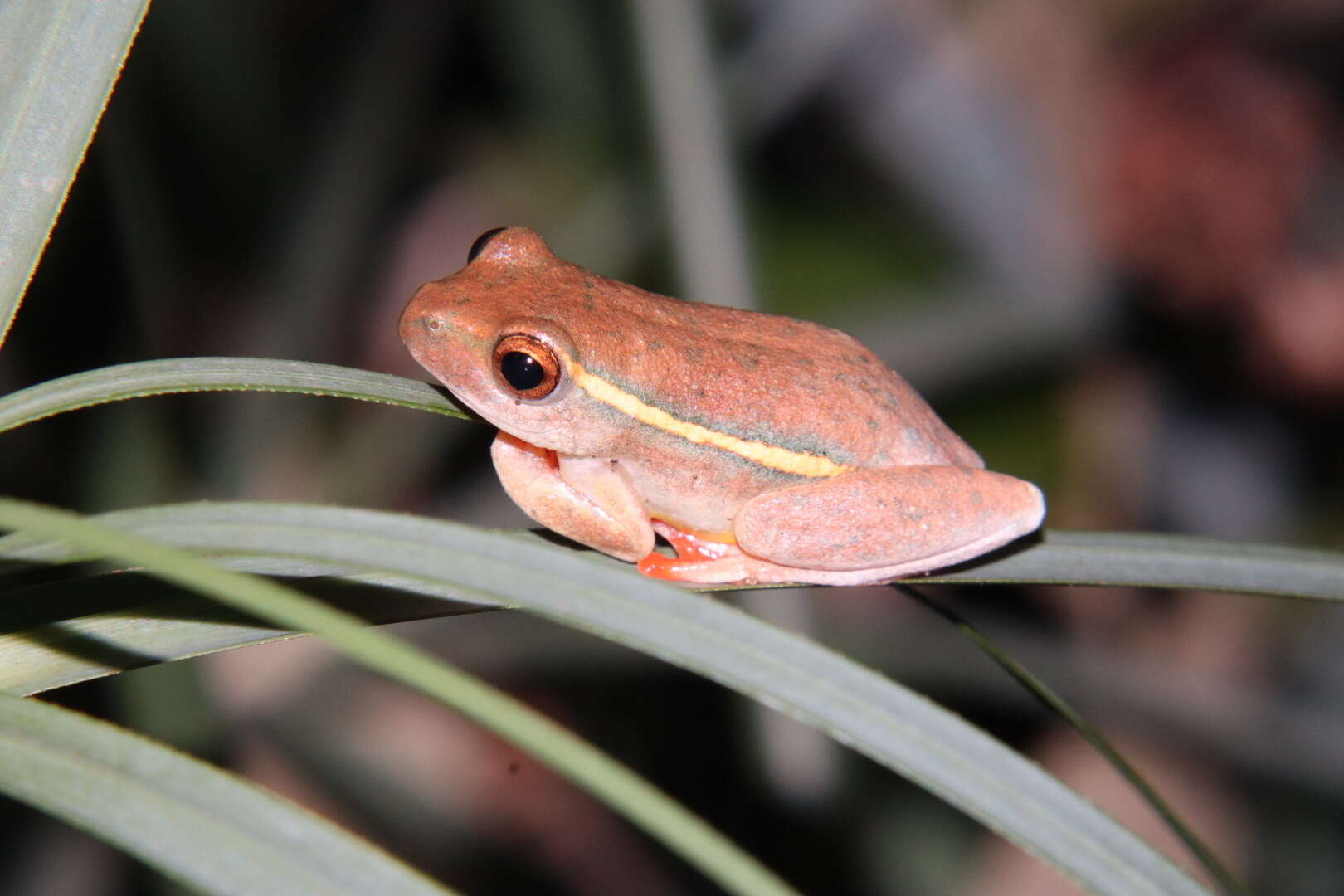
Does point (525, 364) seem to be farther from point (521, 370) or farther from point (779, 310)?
point (779, 310)

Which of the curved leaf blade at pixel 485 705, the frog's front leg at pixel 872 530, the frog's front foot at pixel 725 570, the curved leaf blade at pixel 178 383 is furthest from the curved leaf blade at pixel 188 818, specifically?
the frog's front leg at pixel 872 530

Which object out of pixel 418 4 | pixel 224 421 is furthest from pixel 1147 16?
pixel 224 421

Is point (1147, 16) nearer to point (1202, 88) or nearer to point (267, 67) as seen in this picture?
point (1202, 88)

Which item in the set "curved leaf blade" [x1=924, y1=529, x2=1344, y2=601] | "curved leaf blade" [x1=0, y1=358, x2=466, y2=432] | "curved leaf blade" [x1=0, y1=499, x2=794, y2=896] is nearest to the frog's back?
"curved leaf blade" [x1=924, y1=529, x2=1344, y2=601]

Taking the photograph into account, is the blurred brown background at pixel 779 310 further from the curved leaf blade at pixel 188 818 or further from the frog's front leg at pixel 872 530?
the curved leaf blade at pixel 188 818

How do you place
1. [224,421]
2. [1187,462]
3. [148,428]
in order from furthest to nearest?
[1187,462] < [224,421] < [148,428]

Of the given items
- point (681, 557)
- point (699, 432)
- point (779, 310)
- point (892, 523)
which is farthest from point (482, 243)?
point (779, 310)
